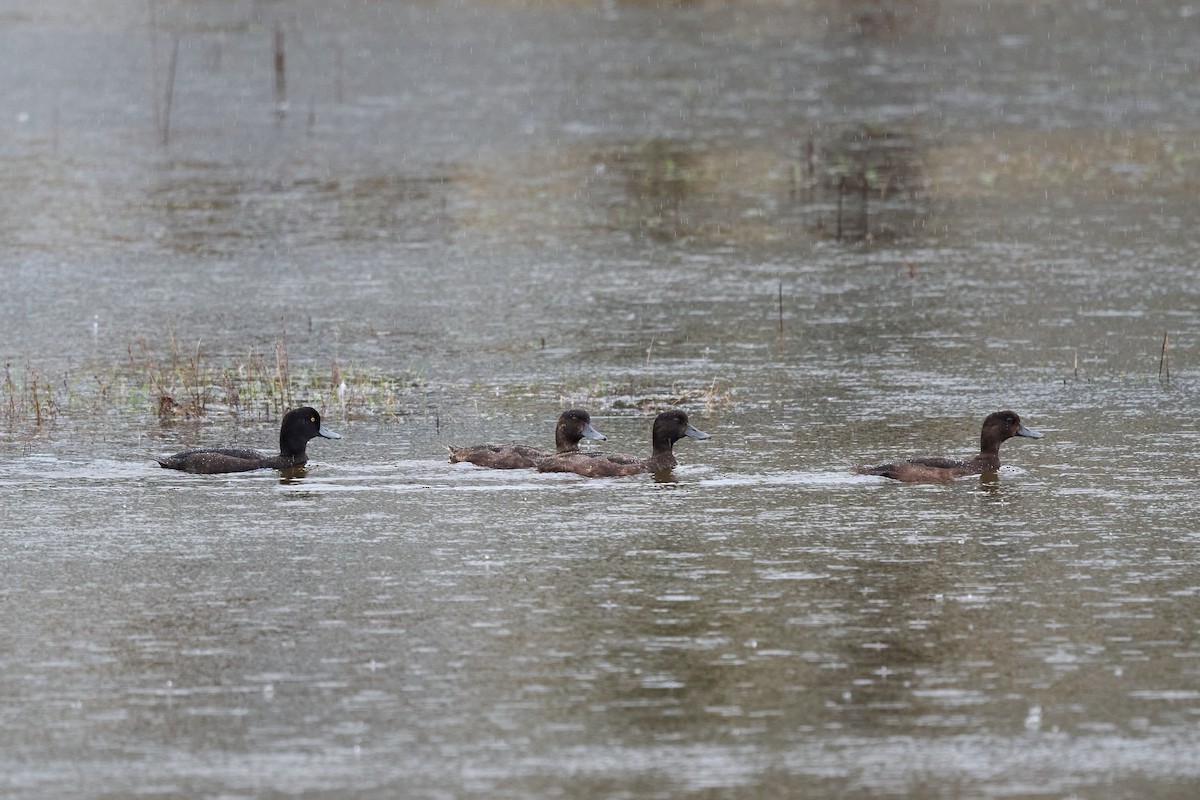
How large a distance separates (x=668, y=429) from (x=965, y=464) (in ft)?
6.47

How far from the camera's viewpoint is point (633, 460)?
47.2 feet

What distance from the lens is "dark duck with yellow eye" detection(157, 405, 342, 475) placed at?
14219 millimetres

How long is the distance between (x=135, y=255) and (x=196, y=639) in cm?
1476

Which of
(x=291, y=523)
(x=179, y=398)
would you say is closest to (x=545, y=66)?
(x=179, y=398)

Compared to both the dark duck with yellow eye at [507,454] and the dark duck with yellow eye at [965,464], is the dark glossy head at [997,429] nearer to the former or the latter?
the dark duck with yellow eye at [965,464]

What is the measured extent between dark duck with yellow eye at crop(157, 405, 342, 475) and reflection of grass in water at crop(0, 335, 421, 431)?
1602mm

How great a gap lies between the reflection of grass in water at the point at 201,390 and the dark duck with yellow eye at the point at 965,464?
4179 mm

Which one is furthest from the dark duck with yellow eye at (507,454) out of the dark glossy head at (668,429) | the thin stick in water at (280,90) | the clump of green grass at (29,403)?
the thin stick in water at (280,90)

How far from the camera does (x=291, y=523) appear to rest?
12953 mm

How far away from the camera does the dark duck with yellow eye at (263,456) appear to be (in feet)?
46.6

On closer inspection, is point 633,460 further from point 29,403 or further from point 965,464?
point 29,403

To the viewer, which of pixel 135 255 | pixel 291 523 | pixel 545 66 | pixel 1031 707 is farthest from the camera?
pixel 545 66

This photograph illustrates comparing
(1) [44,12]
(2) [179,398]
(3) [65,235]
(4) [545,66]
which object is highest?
(1) [44,12]

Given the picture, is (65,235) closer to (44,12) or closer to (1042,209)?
(1042,209)
